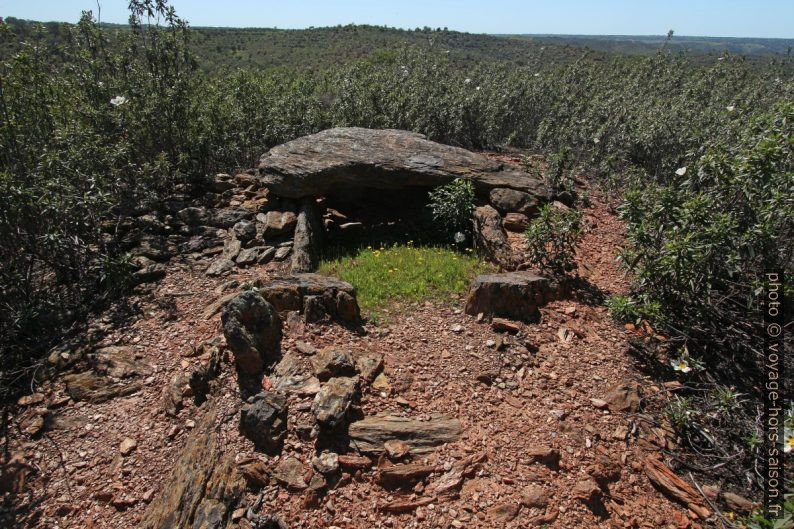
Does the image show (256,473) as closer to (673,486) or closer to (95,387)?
(95,387)

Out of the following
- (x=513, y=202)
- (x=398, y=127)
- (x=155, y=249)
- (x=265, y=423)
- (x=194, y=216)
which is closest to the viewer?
(x=265, y=423)

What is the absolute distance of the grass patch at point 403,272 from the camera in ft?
20.3

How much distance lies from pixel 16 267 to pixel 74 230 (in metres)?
0.81

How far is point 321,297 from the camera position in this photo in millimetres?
5379

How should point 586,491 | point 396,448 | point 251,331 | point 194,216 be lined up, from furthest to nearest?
point 194,216, point 251,331, point 396,448, point 586,491

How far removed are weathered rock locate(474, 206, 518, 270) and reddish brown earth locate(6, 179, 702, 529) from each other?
1.09 m

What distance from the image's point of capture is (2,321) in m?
5.47

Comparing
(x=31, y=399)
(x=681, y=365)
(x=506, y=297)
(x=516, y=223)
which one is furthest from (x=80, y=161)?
(x=681, y=365)

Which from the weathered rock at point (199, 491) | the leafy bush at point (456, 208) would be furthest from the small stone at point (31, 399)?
the leafy bush at point (456, 208)

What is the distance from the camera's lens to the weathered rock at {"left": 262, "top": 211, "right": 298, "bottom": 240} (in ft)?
24.5

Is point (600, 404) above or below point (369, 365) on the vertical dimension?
below

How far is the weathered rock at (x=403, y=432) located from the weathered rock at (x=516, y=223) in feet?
13.1

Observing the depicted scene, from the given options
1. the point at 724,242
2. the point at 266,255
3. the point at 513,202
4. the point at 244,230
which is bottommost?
the point at 266,255

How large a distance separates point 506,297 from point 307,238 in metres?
3.32
